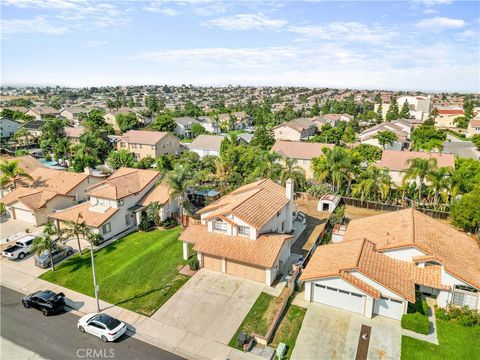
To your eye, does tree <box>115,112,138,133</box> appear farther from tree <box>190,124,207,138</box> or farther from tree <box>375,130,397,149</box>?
tree <box>375,130,397,149</box>

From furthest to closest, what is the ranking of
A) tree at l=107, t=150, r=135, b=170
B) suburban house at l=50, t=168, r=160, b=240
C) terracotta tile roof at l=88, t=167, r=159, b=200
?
tree at l=107, t=150, r=135, b=170 < terracotta tile roof at l=88, t=167, r=159, b=200 < suburban house at l=50, t=168, r=160, b=240

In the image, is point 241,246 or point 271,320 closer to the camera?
point 271,320

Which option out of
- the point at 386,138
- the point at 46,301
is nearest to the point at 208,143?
the point at 386,138

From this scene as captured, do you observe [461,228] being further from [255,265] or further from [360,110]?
[360,110]

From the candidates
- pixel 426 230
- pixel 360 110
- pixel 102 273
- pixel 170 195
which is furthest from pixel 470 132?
pixel 102 273

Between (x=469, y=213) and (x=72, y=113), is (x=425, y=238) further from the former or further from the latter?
(x=72, y=113)

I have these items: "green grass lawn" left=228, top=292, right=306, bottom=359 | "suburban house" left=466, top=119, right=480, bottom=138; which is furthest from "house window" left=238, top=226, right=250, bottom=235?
"suburban house" left=466, top=119, right=480, bottom=138

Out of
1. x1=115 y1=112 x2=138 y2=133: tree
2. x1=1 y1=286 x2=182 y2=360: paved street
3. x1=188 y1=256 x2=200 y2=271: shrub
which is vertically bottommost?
x1=1 y1=286 x2=182 y2=360: paved street
